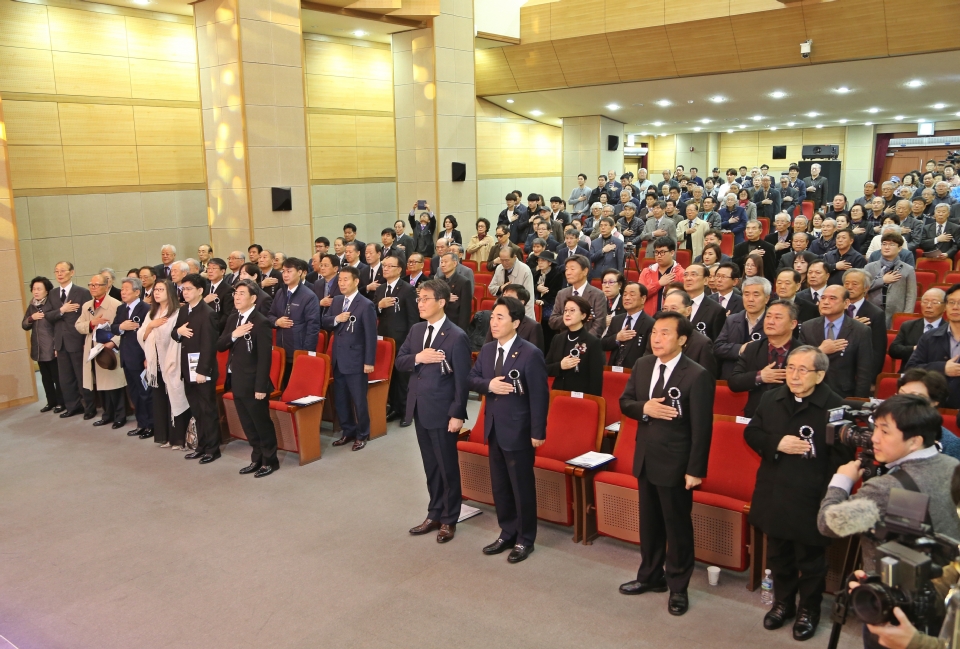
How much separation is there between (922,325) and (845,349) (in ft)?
3.36

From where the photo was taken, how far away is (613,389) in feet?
18.3

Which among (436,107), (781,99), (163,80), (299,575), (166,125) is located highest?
(781,99)

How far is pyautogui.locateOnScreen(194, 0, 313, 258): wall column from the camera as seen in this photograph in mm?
10227

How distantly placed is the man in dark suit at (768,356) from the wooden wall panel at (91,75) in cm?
1010

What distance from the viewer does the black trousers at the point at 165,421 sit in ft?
22.3

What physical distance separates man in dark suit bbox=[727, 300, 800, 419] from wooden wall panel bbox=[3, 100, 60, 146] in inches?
389

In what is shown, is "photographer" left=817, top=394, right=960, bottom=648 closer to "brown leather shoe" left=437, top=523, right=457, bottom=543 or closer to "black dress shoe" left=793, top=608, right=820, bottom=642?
"black dress shoe" left=793, top=608, right=820, bottom=642

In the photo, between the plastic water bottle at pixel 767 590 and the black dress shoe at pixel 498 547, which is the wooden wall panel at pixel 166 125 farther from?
the plastic water bottle at pixel 767 590

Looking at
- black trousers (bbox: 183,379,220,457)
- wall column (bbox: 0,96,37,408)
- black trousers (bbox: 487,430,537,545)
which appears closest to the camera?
black trousers (bbox: 487,430,537,545)

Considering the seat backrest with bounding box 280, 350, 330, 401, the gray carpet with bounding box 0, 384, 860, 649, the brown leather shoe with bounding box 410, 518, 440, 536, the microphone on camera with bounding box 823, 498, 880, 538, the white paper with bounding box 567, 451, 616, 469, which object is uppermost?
the microphone on camera with bounding box 823, 498, 880, 538

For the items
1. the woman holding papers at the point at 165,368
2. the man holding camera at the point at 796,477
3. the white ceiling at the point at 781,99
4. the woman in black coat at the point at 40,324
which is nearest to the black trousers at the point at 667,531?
the man holding camera at the point at 796,477

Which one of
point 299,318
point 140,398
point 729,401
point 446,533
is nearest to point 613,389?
point 729,401

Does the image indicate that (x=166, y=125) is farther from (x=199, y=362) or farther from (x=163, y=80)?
(x=199, y=362)

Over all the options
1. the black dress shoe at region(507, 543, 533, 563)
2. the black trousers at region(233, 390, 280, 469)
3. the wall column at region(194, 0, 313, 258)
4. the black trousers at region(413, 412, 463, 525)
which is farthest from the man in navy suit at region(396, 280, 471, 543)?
the wall column at region(194, 0, 313, 258)
